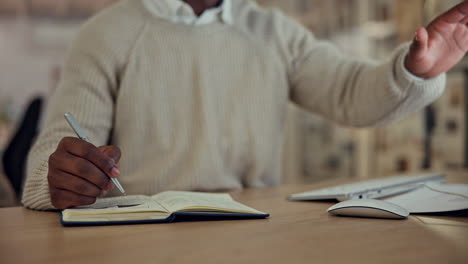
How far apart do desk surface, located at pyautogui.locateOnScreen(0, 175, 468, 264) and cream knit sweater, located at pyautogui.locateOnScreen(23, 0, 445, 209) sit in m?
0.50

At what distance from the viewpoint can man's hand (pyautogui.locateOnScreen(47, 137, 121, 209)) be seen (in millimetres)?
768

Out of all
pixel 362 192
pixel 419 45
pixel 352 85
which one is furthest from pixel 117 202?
pixel 352 85

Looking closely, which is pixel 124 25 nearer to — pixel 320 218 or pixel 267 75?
pixel 267 75

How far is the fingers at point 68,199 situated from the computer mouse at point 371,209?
38cm

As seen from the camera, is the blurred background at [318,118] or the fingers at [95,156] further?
the blurred background at [318,118]

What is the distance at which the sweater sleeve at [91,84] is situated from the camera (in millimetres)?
1068

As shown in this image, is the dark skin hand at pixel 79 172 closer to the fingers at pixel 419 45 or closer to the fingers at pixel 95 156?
the fingers at pixel 95 156

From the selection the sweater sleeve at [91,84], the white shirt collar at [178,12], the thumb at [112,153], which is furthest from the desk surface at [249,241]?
the white shirt collar at [178,12]

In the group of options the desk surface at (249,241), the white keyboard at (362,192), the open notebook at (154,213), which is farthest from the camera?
the white keyboard at (362,192)

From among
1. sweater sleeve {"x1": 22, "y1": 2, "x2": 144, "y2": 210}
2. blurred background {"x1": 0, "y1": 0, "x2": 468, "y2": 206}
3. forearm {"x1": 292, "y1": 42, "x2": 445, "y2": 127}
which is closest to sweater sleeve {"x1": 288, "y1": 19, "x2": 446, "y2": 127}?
forearm {"x1": 292, "y1": 42, "x2": 445, "y2": 127}

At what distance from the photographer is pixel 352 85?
1372 mm

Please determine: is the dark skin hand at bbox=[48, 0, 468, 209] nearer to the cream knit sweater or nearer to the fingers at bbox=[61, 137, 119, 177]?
the fingers at bbox=[61, 137, 119, 177]

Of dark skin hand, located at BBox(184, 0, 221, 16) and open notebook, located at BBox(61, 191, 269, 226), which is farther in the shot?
dark skin hand, located at BBox(184, 0, 221, 16)

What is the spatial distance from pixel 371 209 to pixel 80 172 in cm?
44
